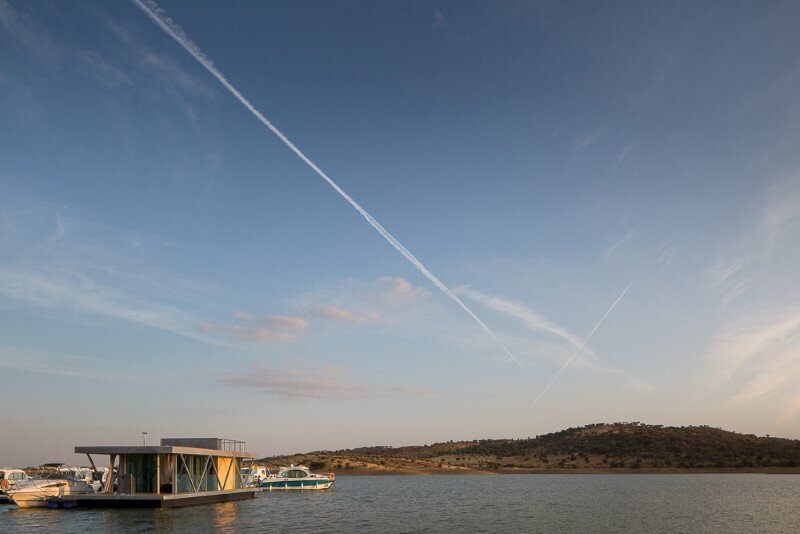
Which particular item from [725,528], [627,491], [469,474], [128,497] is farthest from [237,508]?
[469,474]

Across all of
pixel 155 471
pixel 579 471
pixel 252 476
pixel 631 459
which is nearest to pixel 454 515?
pixel 155 471

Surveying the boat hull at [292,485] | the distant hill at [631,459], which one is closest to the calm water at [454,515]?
the boat hull at [292,485]

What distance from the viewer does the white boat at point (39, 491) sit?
63.2 meters

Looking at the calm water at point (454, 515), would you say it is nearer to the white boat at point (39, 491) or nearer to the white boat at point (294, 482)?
the white boat at point (39, 491)

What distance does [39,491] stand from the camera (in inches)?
2501

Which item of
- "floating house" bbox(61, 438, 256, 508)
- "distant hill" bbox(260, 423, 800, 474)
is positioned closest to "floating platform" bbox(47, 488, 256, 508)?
"floating house" bbox(61, 438, 256, 508)

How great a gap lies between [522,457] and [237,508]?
144m

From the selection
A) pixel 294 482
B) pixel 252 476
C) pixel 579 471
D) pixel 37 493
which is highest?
pixel 37 493

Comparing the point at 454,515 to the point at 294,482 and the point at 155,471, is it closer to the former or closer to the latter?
the point at 155,471

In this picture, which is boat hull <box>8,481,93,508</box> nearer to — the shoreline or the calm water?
the calm water

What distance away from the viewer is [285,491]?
9931cm

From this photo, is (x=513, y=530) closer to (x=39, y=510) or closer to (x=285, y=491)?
(x=39, y=510)

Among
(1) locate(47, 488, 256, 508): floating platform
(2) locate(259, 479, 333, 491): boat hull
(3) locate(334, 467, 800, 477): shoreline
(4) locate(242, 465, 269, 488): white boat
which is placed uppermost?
(1) locate(47, 488, 256, 508): floating platform

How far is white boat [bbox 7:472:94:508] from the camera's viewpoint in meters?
63.2
